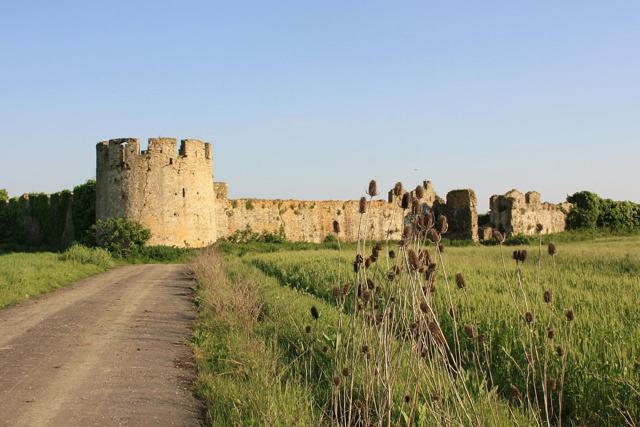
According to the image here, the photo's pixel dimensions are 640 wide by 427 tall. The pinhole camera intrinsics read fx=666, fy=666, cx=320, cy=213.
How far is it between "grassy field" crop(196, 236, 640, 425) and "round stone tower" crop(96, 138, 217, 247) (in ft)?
59.9

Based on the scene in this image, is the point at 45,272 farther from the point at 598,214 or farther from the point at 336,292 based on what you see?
the point at 598,214

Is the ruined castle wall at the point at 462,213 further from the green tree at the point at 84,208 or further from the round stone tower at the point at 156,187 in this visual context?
the green tree at the point at 84,208

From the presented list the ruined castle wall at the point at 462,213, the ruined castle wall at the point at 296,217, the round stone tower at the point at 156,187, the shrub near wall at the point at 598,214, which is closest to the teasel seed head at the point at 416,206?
the round stone tower at the point at 156,187

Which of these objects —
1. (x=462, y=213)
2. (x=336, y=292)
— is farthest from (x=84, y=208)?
(x=336, y=292)

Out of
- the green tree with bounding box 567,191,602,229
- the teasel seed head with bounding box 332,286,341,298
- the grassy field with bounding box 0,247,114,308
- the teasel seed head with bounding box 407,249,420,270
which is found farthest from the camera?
the green tree with bounding box 567,191,602,229

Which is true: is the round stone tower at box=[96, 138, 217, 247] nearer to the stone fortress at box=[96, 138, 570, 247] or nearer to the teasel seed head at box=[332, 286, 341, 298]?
the stone fortress at box=[96, 138, 570, 247]

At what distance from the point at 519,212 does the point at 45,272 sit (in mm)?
28116

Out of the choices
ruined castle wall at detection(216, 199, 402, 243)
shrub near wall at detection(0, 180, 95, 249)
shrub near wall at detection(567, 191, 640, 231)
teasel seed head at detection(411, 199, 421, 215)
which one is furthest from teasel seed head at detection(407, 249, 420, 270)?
shrub near wall at detection(567, 191, 640, 231)

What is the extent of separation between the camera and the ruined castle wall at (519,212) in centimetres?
3859

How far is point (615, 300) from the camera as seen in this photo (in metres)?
9.25

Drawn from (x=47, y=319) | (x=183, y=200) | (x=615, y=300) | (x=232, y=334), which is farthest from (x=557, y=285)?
(x=183, y=200)

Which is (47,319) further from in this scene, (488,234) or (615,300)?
(488,234)

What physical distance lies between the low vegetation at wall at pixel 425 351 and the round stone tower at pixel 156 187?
18064 millimetres

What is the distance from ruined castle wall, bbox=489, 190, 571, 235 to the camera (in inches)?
1519
